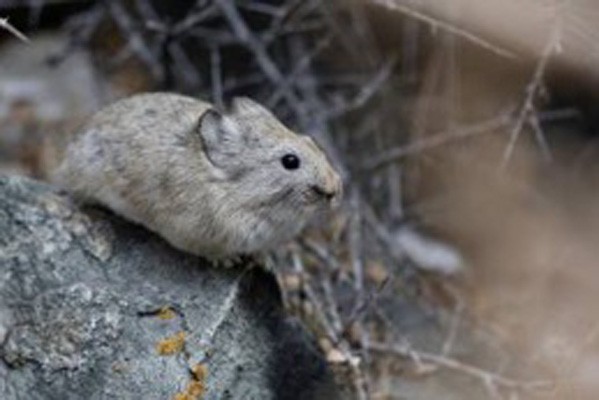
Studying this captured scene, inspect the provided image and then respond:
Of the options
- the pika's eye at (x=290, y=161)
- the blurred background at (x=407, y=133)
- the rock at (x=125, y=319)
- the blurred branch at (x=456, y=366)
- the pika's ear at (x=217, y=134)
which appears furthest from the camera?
the blurred background at (x=407, y=133)

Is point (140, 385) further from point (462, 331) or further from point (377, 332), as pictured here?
point (462, 331)

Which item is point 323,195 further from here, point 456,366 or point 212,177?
point 456,366

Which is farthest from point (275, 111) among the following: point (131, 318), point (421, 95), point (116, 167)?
point (131, 318)

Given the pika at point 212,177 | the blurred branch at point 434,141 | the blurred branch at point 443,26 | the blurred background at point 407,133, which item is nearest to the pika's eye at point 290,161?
the pika at point 212,177

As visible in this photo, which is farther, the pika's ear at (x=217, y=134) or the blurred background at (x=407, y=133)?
the blurred background at (x=407, y=133)

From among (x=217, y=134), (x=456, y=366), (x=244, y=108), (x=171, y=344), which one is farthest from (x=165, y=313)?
(x=456, y=366)

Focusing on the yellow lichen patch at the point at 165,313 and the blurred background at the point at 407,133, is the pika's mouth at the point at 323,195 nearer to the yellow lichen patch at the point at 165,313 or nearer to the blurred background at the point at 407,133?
the yellow lichen patch at the point at 165,313
